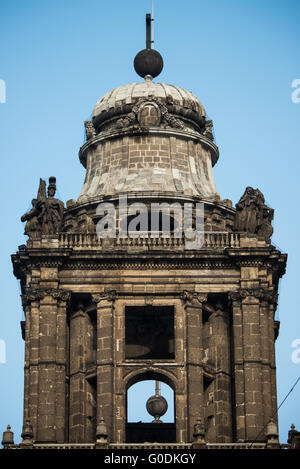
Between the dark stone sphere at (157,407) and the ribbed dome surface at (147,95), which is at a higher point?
the ribbed dome surface at (147,95)

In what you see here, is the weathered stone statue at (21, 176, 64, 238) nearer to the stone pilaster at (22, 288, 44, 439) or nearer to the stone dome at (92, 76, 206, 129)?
the stone pilaster at (22, 288, 44, 439)

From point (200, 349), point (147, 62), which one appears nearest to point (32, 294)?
point (200, 349)

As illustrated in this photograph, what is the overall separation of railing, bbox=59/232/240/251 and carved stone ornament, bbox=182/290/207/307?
2.37 m

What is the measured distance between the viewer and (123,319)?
99688 millimetres

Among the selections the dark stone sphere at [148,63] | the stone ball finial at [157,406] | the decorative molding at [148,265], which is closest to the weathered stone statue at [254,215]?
the decorative molding at [148,265]

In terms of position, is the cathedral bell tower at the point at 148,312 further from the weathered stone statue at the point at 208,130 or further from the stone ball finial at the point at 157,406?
the stone ball finial at the point at 157,406

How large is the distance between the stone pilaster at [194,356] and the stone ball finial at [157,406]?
48.9 ft

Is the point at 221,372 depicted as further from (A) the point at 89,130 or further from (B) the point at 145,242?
(A) the point at 89,130

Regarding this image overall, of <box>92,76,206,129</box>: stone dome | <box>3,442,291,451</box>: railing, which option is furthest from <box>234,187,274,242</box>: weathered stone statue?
<box>3,442,291,451</box>: railing

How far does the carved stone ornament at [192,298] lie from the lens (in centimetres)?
9981

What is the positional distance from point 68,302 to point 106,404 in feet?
18.5
